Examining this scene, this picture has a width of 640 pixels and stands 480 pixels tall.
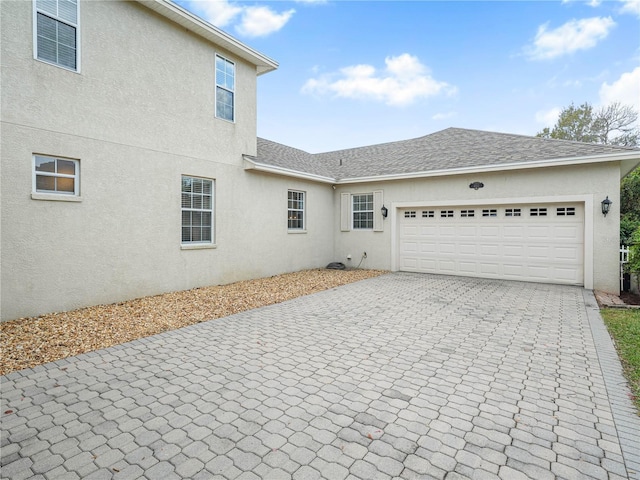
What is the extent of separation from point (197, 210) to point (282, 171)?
3.10 metres

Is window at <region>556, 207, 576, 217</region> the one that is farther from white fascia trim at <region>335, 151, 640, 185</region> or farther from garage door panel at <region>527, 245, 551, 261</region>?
white fascia trim at <region>335, 151, 640, 185</region>

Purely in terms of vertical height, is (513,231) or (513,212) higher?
(513,212)

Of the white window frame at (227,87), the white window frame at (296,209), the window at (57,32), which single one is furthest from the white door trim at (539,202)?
the window at (57,32)

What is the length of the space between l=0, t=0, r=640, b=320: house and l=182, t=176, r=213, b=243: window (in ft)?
0.12

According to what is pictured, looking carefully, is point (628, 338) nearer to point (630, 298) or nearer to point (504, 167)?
point (630, 298)

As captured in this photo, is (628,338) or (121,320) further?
(121,320)

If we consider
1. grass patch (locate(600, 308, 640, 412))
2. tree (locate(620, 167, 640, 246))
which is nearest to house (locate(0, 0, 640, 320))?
grass patch (locate(600, 308, 640, 412))

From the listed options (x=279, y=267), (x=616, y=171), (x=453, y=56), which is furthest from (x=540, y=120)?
(x=279, y=267)

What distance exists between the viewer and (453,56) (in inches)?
577

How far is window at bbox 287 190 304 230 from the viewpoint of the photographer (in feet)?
37.9

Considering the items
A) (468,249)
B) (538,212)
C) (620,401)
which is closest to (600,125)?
(538,212)

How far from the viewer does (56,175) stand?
19.7 ft

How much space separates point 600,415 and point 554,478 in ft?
4.07

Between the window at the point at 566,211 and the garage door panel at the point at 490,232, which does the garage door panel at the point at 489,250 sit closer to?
the garage door panel at the point at 490,232
